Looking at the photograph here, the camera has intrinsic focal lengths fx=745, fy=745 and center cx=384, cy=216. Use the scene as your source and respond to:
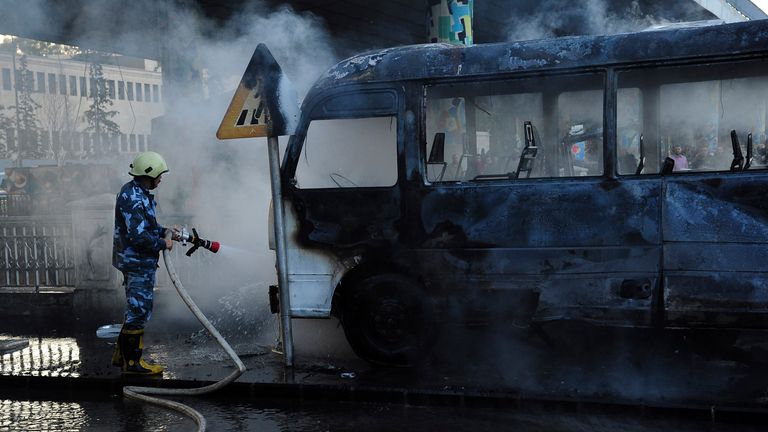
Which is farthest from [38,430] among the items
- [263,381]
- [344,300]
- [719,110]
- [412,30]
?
[412,30]

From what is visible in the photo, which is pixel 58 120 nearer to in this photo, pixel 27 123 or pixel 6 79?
pixel 6 79

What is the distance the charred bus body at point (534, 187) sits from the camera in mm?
5695

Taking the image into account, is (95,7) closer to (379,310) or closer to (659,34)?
(379,310)

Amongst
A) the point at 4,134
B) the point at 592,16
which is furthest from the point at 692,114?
the point at 4,134

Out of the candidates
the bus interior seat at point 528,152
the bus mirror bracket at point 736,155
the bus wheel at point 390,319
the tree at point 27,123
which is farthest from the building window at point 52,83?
the bus mirror bracket at point 736,155

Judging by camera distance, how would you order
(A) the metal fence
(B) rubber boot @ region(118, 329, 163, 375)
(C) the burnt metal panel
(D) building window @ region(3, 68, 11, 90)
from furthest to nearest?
(D) building window @ region(3, 68, 11, 90) → (A) the metal fence → (B) rubber boot @ region(118, 329, 163, 375) → (C) the burnt metal panel

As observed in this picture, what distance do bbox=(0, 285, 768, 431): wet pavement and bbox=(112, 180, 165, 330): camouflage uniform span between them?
62cm

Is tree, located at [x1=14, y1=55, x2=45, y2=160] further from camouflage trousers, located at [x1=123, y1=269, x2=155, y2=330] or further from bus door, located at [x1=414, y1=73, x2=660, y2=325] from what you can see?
bus door, located at [x1=414, y1=73, x2=660, y2=325]

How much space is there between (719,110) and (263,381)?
4.18m

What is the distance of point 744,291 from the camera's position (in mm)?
5590

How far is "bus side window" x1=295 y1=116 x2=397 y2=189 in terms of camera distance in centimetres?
638

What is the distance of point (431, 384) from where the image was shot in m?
5.74

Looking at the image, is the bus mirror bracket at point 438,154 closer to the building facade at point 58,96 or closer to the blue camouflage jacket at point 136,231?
the blue camouflage jacket at point 136,231

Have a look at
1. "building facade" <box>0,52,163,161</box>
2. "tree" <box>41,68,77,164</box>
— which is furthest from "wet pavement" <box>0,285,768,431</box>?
"tree" <box>41,68,77,164</box>
